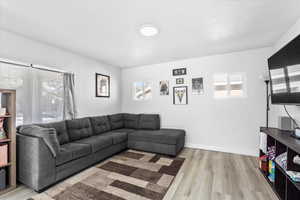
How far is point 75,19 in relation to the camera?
77.2 inches

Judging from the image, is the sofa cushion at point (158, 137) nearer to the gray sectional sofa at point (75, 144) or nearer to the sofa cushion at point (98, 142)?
the gray sectional sofa at point (75, 144)

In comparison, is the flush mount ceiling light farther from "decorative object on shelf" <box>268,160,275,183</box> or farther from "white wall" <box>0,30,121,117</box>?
"decorative object on shelf" <box>268,160,275,183</box>

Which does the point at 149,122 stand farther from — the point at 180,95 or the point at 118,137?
the point at 180,95

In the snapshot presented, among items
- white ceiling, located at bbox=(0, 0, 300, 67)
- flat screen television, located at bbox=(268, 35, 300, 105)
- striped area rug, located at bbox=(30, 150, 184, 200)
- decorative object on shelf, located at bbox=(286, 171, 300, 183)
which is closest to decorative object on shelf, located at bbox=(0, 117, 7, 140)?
striped area rug, located at bbox=(30, 150, 184, 200)

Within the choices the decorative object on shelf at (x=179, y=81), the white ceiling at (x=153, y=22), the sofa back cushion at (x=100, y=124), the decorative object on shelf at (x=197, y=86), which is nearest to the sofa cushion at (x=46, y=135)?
the sofa back cushion at (x=100, y=124)

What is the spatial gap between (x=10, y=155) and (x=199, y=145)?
3.75 meters

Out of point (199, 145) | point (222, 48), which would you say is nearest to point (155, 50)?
point (222, 48)

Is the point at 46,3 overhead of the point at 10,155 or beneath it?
overhead

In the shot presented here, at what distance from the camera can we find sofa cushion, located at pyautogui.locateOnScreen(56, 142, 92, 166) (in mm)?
2076

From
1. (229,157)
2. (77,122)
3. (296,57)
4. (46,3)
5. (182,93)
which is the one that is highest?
(46,3)

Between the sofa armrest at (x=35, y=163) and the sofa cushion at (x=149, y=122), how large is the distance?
7.78ft

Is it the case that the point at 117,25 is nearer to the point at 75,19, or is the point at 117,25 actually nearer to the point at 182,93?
the point at 75,19

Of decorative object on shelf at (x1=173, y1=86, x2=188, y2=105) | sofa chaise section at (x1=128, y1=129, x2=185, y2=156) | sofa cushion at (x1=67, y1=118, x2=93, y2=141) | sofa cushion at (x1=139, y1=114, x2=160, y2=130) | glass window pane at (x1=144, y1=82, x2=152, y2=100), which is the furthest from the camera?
glass window pane at (x1=144, y1=82, x2=152, y2=100)

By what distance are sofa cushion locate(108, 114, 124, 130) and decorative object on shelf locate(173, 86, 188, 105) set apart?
5.82 ft
